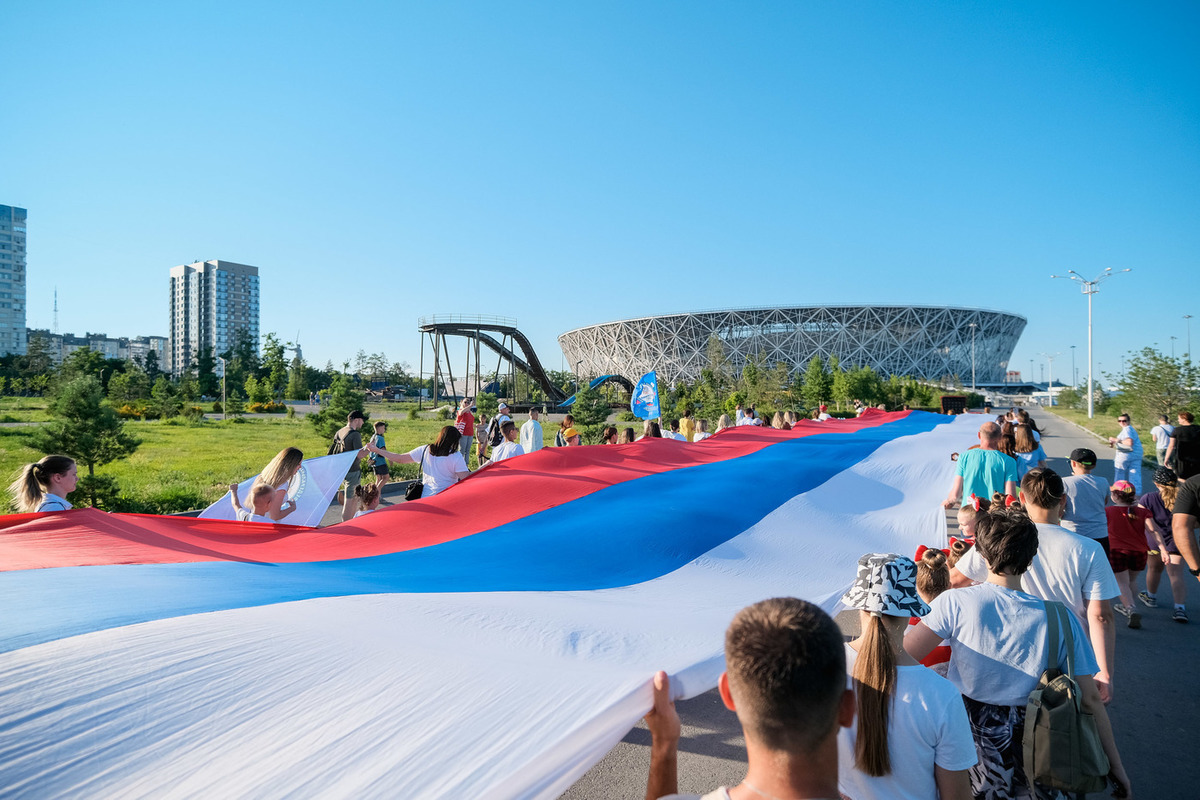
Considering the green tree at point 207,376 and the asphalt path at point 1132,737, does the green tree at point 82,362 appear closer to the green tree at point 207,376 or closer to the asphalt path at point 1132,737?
the green tree at point 207,376

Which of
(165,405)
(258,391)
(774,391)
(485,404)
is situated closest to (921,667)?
(485,404)

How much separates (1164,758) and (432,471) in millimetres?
6161

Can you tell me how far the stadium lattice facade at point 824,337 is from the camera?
→ 8319 centimetres

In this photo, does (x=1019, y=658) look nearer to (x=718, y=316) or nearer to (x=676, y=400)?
(x=676, y=400)

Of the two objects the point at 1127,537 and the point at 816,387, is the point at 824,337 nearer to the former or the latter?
the point at 816,387

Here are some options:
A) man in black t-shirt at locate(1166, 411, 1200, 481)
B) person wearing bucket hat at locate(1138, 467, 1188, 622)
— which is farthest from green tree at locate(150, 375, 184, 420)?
man in black t-shirt at locate(1166, 411, 1200, 481)

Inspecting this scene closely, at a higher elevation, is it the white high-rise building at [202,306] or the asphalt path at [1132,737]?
the white high-rise building at [202,306]

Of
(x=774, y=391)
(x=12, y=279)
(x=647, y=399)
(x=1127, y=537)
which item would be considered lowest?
(x=1127, y=537)

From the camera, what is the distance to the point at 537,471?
668cm

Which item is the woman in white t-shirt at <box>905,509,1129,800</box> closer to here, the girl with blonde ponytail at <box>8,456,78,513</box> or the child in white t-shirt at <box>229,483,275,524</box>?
the child in white t-shirt at <box>229,483,275,524</box>

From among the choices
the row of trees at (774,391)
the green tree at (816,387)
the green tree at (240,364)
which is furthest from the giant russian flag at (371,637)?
the green tree at (240,364)

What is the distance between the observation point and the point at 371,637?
7.88ft

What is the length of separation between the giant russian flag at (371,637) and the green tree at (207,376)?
2802 inches

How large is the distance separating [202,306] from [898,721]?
587 ft
